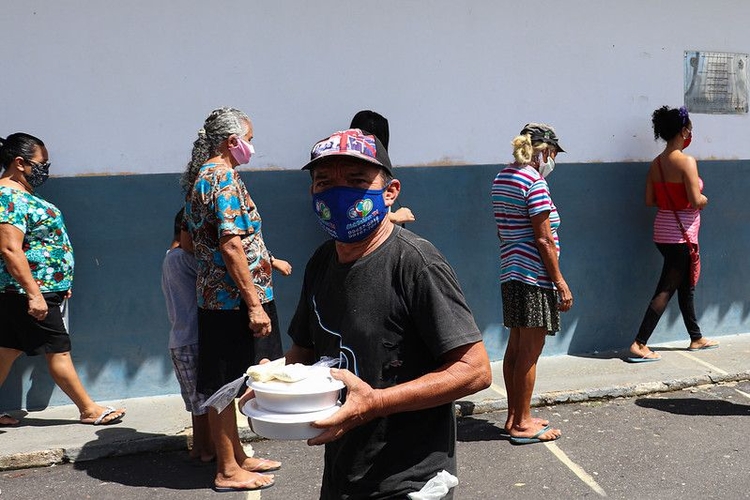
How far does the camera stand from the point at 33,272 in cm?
528

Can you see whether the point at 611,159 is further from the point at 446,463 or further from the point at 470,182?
the point at 446,463

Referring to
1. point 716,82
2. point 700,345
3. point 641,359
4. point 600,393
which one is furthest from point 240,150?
point 716,82

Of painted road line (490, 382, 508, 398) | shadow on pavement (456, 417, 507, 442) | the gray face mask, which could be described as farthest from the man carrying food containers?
painted road line (490, 382, 508, 398)

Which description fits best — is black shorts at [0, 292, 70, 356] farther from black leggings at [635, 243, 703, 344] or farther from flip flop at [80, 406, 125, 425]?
black leggings at [635, 243, 703, 344]

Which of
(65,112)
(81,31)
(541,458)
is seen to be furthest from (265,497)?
(81,31)

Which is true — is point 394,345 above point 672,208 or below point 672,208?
below

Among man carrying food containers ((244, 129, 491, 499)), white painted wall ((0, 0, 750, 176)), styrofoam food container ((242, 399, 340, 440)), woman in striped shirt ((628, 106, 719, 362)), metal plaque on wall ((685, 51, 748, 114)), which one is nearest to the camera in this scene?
styrofoam food container ((242, 399, 340, 440))

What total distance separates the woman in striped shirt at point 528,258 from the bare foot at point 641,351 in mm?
2106

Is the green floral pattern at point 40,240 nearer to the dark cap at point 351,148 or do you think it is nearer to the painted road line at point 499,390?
the painted road line at point 499,390

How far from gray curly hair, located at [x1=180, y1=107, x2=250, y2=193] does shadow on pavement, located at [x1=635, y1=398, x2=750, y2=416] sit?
3511 mm

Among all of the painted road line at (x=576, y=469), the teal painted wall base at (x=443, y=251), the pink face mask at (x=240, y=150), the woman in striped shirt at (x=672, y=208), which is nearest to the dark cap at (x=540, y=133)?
the teal painted wall base at (x=443, y=251)

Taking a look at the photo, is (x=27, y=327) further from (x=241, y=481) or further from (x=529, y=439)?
A: (x=529, y=439)

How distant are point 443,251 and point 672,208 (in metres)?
2.03

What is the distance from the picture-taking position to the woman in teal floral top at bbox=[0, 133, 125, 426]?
5.07 meters
